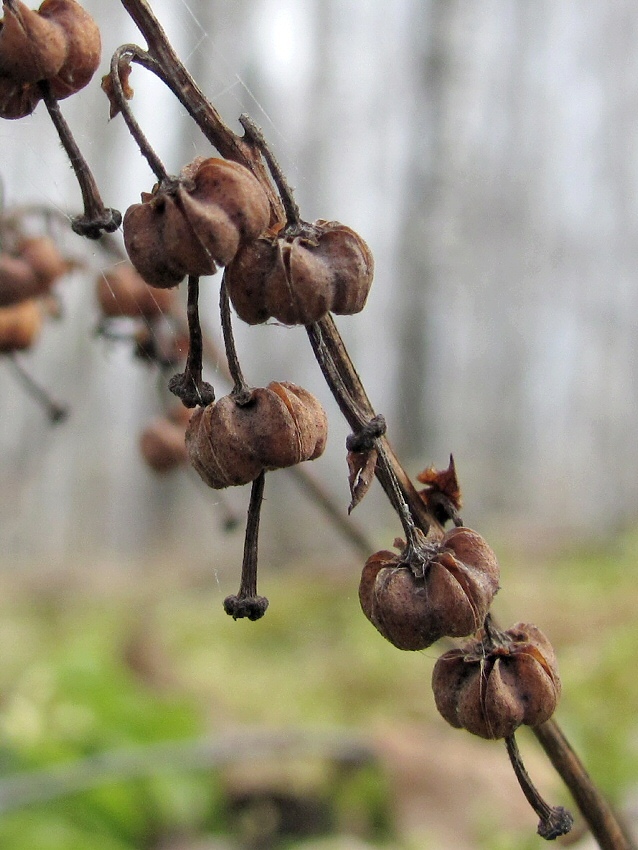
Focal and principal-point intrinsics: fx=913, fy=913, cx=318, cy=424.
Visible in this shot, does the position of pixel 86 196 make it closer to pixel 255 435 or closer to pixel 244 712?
pixel 255 435

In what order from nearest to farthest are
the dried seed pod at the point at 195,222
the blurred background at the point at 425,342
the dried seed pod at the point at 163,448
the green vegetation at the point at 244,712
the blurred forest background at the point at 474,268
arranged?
the dried seed pod at the point at 195,222 → the dried seed pod at the point at 163,448 → the green vegetation at the point at 244,712 → the blurred background at the point at 425,342 → the blurred forest background at the point at 474,268

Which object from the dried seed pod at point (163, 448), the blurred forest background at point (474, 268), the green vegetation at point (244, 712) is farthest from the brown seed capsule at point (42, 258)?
the blurred forest background at point (474, 268)

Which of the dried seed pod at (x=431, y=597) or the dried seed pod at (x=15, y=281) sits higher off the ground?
the dried seed pod at (x=15, y=281)

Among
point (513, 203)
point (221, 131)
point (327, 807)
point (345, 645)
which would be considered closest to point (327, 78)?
point (513, 203)

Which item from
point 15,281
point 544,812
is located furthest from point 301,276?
point 15,281

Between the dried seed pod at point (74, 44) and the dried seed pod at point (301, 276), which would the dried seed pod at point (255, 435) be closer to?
the dried seed pod at point (301, 276)

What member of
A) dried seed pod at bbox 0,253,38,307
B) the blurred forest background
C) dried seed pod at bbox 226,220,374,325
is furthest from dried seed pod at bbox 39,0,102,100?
the blurred forest background

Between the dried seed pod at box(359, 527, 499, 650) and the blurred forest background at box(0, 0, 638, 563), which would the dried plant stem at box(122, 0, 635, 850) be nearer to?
the dried seed pod at box(359, 527, 499, 650)
